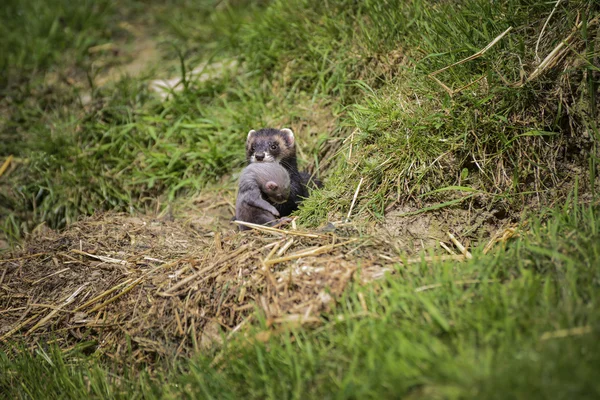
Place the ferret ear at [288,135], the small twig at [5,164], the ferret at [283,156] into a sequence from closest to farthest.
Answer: the ferret at [283,156] < the ferret ear at [288,135] < the small twig at [5,164]

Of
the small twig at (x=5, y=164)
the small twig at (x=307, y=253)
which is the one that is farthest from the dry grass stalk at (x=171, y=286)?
the small twig at (x=5, y=164)

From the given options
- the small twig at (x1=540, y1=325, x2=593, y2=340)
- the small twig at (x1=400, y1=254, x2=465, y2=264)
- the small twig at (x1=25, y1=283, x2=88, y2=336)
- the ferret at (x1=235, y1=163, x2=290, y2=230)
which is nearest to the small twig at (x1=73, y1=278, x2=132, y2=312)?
the small twig at (x1=25, y1=283, x2=88, y2=336)

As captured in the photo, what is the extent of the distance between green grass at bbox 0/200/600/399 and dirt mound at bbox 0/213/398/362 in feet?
0.59

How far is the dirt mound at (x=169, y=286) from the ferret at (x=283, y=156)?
931mm

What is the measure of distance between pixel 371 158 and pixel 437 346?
2.11 meters

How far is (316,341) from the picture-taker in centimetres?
299

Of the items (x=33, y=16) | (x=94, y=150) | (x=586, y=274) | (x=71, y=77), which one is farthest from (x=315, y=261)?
(x=33, y=16)

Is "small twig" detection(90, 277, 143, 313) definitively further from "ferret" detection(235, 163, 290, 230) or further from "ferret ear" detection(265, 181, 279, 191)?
"ferret ear" detection(265, 181, 279, 191)

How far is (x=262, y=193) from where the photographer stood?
4.84m

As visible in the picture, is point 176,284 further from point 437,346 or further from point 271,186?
point 437,346

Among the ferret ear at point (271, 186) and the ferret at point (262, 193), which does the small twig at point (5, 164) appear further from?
the ferret ear at point (271, 186)

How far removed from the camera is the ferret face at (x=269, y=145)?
509cm

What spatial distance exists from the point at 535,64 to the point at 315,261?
224cm

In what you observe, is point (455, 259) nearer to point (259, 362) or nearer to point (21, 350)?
point (259, 362)
